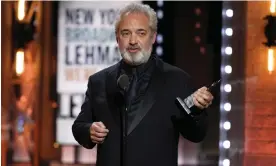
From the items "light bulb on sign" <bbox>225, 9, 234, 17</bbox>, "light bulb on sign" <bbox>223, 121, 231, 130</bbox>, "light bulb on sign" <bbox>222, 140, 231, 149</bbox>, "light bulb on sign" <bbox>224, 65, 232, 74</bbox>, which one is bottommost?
Result: "light bulb on sign" <bbox>222, 140, 231, 149</bbox>

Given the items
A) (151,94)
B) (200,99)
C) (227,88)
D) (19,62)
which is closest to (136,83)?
(151,94)

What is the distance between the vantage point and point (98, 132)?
185 centimetres

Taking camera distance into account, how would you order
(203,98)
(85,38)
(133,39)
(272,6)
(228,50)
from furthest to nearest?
(85,38) → (228,50) → (272,6) → (133,39) → (203,98)

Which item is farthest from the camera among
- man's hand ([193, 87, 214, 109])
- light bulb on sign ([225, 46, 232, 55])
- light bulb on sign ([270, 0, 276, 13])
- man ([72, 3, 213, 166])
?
light bulb on sign ([225, 46, 232, 55])

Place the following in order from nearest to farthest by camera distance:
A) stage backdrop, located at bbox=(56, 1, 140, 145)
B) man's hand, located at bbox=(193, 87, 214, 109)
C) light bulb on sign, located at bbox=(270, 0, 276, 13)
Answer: man's hand, located at bbox=(193, 87, 214, 109) → light bulb on sign, located at bbox=(270, 0, 276, 13) → stage backdrop, located at bbox=(56, 1, 140, 145)

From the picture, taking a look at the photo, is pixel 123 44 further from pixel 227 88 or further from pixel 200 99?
pixel 227 88

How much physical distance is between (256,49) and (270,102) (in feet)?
1.11

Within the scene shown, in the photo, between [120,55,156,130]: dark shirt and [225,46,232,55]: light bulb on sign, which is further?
[225,46,232,55]: light bulb on sign

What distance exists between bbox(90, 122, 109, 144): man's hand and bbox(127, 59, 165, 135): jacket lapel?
0.40 ft

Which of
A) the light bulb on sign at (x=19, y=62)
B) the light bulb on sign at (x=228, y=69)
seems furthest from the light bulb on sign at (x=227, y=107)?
Result: the light bulb on sign at (x=19, y=62)

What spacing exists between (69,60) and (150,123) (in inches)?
69.0

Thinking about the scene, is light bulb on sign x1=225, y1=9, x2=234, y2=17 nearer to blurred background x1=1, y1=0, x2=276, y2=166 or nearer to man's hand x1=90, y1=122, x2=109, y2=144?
blurred background x1=1, y1=0, x2=276, y2=166

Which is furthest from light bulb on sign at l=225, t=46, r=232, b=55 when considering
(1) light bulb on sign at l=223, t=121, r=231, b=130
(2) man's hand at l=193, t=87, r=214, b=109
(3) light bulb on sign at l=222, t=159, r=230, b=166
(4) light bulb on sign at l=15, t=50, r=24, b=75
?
(2) man's hand at l=193, t=87, r=214, b=109

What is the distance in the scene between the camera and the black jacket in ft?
6.43
